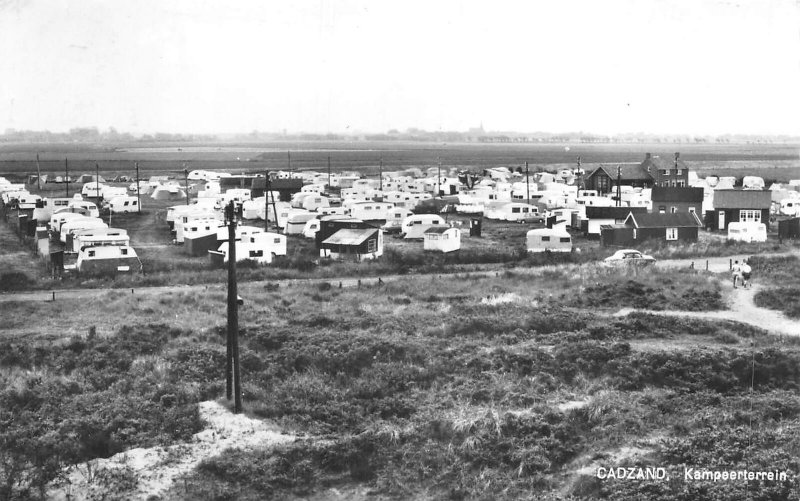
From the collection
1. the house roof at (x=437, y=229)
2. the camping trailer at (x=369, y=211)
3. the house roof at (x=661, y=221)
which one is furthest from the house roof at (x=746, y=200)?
the camping trailer at (x=369, y=211)

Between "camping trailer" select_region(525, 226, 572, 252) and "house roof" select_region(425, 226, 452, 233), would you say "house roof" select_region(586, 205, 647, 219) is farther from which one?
"house roof" select_region(425, 226, 452, 233)

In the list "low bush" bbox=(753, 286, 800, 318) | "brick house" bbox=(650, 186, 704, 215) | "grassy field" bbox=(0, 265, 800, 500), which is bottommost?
"grassy field" bbox=(0, 265, 800, 500)

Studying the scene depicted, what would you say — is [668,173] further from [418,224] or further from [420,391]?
[420,391]

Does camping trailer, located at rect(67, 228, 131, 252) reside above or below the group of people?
above

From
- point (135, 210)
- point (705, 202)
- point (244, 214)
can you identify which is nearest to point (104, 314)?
point (244, 214)

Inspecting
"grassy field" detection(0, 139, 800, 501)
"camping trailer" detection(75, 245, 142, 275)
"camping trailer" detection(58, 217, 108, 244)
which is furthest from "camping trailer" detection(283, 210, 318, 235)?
"grassy field" detection(0, 139, 800, 501)

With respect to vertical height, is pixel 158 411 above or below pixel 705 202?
below

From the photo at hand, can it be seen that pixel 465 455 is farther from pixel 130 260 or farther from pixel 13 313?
pixel 130 260
